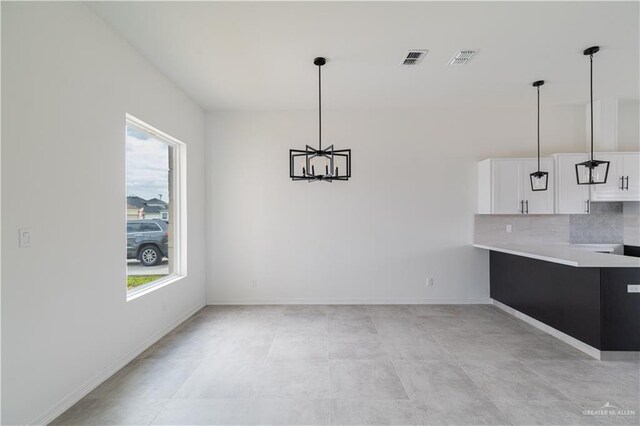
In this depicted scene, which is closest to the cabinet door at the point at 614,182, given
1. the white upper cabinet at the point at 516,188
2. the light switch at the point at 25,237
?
the white upper cabinet at the point at 516,188

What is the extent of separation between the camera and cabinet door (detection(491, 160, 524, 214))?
14.8ft

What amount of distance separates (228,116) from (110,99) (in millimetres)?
2337

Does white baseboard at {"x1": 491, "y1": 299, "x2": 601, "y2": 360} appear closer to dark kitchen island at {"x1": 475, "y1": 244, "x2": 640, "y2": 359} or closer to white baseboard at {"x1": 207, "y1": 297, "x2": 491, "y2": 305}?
dark kitchen island at {"x1": 475, "y1": 244, "x2": 640, "y2": 359}

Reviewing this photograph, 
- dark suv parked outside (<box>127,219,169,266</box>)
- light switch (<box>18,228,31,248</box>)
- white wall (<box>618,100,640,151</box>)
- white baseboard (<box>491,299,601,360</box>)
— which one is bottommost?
white baseboard (<box>491,299,601,360</box>)

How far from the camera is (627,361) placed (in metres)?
2.96

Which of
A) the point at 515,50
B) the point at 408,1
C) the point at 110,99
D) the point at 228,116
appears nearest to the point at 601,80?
the point at 515,50

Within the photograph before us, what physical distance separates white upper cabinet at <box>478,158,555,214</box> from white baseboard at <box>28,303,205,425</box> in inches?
194

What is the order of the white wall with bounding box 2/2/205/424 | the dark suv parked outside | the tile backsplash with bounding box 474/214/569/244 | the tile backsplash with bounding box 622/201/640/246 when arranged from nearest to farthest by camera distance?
the white wall with bounding box 2/2/205/424, the dark suv parked outside, the tile backsplash with bounding box 622/201/640/246, the tile backsplash with bounding box 474/214/569/244

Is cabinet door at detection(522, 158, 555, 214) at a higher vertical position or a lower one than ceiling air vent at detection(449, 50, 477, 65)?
lower

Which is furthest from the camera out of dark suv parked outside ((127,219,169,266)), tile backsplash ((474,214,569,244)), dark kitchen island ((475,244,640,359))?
tile backsplash ((474,214,569,244))

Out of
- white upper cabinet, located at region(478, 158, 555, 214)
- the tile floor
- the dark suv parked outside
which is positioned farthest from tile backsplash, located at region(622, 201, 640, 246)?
the dark suv parked outside

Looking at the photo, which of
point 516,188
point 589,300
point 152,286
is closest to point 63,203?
point 152,286

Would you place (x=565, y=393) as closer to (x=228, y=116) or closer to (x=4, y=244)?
(x=4, y=244)

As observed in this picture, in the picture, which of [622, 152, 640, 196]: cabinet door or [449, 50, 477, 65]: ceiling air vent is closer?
[449, 50, 477, 65]: ceiling air vent
